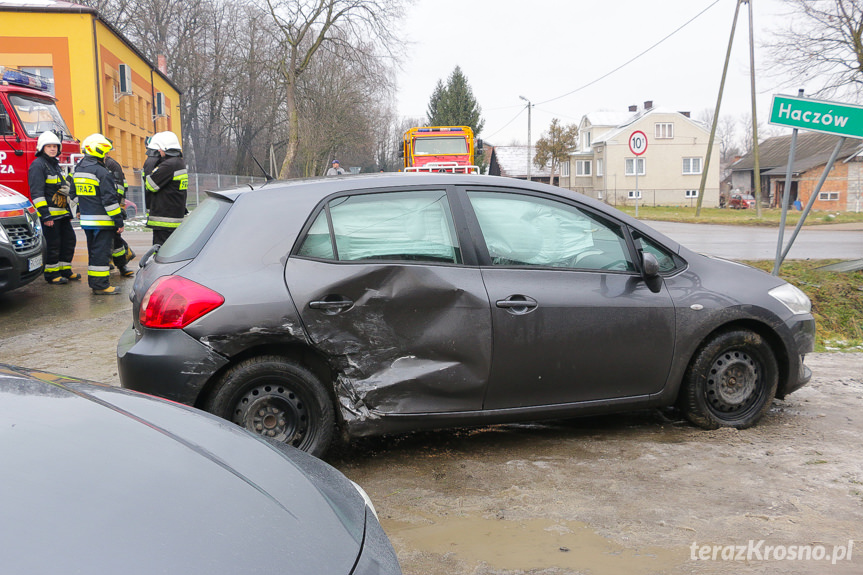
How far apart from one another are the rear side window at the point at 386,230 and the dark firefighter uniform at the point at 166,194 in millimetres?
5504

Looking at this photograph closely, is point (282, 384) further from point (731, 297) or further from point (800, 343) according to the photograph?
point (800, 343)

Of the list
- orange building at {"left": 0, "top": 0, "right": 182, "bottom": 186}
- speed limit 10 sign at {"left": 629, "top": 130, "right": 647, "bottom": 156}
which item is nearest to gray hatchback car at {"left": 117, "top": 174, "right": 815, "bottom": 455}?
speed limit 10 sign at {"left": 629, "top": 130, "right": 647, "bottom": 156}

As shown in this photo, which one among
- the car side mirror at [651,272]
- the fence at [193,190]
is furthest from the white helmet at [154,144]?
the fence at [193,190]

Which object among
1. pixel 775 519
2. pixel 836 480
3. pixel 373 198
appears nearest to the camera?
pixel 775 519

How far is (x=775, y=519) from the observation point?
3512 millimetres

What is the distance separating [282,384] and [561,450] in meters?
1.69

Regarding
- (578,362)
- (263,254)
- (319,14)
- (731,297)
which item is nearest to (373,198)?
(263,254)

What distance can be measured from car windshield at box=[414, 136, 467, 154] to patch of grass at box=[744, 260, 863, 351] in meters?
17.3

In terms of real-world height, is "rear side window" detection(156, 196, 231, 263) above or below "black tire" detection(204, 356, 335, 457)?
above

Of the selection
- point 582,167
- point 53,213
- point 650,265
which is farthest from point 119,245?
point 582,167

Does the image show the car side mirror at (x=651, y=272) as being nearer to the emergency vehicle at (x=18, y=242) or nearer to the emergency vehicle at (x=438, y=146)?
the emergency vehicle at (x=18, y=242)

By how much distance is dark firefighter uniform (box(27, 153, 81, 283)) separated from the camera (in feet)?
31.9

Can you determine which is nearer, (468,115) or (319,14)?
(319,14)

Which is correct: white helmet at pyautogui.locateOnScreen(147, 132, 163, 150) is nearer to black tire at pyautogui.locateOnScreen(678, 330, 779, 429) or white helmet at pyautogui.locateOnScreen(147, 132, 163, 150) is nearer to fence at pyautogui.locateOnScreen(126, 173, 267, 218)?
black tire at pyautogui.locateOnScreen(678, 330, 779, 429)
